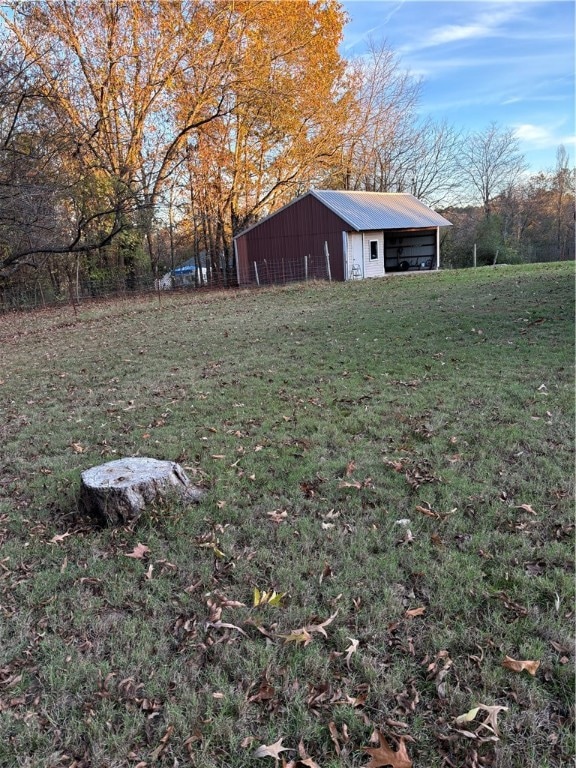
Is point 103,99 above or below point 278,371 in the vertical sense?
above

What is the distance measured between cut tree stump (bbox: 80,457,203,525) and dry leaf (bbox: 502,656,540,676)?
2312mm

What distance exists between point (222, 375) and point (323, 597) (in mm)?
5017

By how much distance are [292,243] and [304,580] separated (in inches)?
879

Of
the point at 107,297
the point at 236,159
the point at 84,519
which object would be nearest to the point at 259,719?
the point at 84,519

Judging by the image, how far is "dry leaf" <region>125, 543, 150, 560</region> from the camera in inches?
122

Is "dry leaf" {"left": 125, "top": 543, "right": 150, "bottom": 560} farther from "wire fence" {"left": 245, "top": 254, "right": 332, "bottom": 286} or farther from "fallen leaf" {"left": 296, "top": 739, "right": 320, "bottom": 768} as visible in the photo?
"wire fence" {"left": 245, "top": 254, "right": 332, "bottom": 286}

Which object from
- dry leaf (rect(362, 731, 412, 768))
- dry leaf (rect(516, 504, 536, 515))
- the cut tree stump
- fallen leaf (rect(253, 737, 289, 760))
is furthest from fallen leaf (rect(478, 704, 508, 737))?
the cut tree stump

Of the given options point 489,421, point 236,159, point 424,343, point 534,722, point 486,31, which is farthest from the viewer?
point 236,159

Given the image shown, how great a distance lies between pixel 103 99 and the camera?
64.1 feet

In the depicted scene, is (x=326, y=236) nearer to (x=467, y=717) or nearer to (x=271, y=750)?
(x=467, y=717)

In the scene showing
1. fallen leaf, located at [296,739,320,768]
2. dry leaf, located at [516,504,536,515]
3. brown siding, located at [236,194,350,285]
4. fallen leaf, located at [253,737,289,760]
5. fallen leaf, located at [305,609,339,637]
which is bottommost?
fallen leaf, located at [296,739,320,768]

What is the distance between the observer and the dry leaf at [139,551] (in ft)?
10.1

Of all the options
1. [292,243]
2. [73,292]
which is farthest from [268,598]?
[292,243]

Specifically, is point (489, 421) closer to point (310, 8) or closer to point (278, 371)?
point (278, 371)
